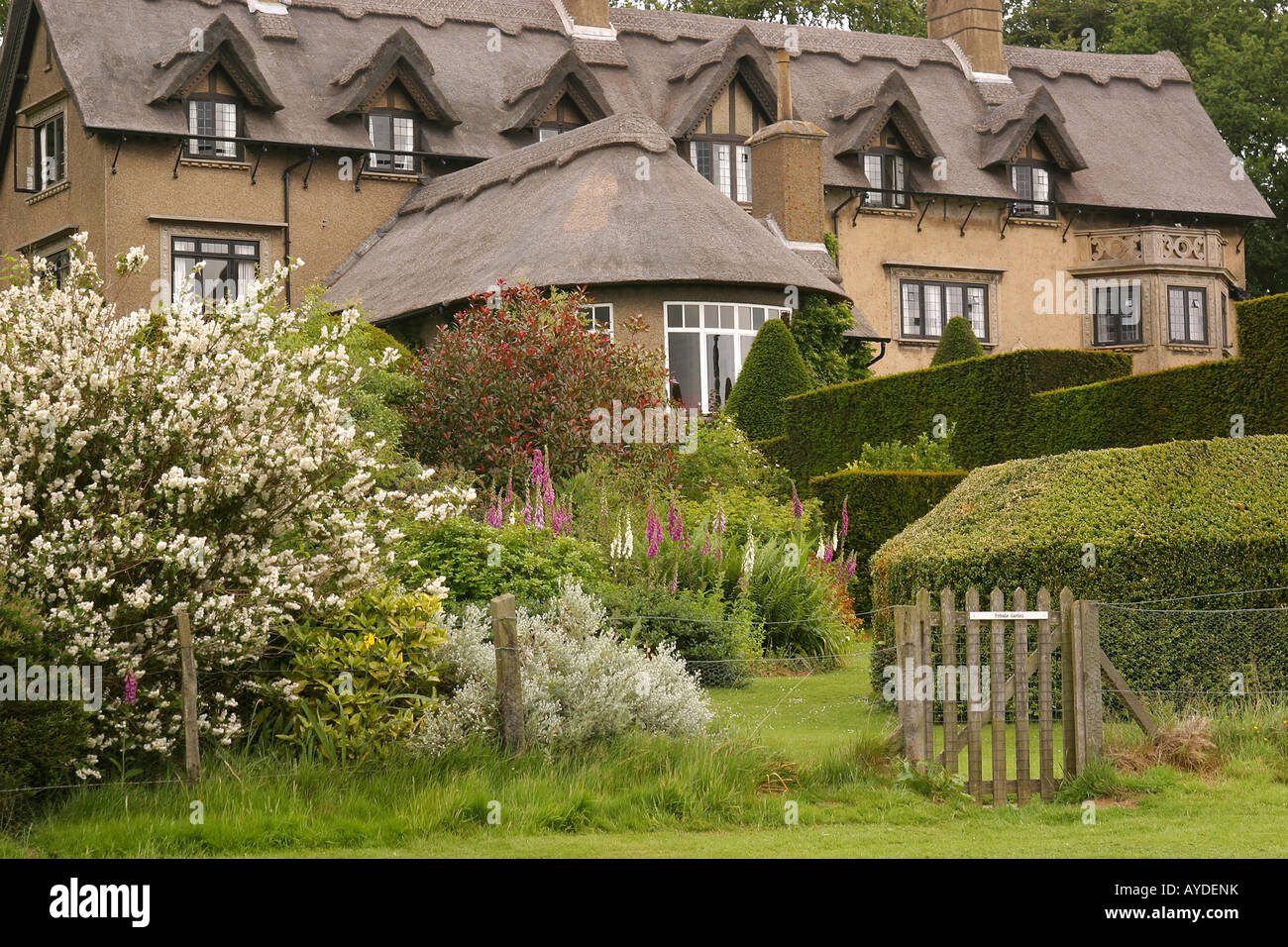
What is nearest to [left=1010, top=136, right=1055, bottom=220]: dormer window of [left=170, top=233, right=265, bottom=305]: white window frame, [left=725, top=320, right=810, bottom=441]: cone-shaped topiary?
[left=725, top=320, right=810, bottom=441]: cone-shaped topiary

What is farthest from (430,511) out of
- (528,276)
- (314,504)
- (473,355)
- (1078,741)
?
(528,276)

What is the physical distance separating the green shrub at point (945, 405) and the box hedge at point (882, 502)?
2.62m

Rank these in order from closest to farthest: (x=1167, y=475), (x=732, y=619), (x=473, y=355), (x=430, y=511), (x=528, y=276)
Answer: (x=430, y=511), (x=1167, y=475), (x=732, y=619), (x=473, y=355), (x=528, y=276)

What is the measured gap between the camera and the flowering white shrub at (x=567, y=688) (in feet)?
33.7

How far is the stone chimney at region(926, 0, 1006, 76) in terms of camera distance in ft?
145

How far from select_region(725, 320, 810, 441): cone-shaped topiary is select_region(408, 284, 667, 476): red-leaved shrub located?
550 cm

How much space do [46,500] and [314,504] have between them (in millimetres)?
1587

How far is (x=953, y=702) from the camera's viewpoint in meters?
10.0

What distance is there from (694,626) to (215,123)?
23070 millimetres

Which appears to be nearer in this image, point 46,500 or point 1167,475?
point 46,500

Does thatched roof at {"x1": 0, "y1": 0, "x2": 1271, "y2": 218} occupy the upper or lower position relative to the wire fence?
upper

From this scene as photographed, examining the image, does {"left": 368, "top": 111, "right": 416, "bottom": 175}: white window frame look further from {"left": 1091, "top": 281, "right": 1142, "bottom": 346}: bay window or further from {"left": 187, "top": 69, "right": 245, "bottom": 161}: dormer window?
{"left": 1091, "top": 281, "right": 1142, "bottom": 346}: bay window

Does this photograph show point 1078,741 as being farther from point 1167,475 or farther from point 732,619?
point 732,619

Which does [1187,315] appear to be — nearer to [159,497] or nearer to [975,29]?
[975,29]
